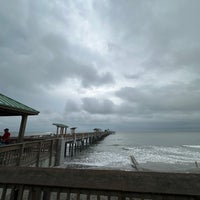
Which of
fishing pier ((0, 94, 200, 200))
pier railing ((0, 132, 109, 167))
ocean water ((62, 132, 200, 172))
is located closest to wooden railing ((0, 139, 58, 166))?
pier railing ((0, 132, 109, 167))

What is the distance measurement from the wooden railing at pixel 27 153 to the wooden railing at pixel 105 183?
546 cm

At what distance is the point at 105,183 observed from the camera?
1681 mm

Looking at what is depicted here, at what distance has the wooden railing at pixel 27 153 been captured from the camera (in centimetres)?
676

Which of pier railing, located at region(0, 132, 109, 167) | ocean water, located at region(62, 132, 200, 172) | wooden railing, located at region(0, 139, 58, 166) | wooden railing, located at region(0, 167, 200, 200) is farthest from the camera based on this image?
ocean water, located at region(62, 132, 200, 172)

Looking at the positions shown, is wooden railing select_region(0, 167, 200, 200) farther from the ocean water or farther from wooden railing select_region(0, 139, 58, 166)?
the ocean water

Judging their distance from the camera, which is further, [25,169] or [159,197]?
[25,169]

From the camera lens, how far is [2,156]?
21.3 feet

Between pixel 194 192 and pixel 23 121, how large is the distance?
9.03 metres

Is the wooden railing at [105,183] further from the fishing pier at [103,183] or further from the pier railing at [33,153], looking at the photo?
the pier railing at [33,153]

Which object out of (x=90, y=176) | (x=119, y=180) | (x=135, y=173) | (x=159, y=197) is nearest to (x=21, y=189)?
(x=90, y=176)

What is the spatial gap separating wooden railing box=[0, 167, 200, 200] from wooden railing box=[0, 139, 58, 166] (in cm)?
546

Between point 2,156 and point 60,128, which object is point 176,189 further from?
point 60,128

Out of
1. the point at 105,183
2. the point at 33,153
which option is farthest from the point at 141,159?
the point at 105,183

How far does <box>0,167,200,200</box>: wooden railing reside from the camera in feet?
5.26
